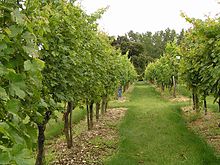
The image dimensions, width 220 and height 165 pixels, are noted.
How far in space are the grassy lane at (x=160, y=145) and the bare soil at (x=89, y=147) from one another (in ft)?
1.23

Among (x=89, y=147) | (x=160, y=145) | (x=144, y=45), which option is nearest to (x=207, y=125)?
(x=160, y=145)

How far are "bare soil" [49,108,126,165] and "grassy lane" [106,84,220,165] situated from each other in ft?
1.23

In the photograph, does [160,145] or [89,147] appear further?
[160,145]

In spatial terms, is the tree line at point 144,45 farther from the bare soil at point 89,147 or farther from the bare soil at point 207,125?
the bare soil at point 89,147

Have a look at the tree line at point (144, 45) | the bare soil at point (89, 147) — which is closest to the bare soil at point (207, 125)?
the bare soil at point (89, 147)

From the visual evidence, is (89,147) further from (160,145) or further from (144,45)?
(144,45)

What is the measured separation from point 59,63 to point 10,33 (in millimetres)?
4341

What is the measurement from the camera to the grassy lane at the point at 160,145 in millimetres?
9727

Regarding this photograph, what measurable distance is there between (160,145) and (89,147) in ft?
7.89

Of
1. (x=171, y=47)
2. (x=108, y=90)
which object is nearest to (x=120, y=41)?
(x=171, y=47)

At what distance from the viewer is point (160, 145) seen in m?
11.8

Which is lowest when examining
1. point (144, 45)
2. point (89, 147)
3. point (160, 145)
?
point (160, 145)

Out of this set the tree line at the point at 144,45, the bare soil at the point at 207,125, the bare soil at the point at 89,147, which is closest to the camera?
the bare soil at the point at 89,147

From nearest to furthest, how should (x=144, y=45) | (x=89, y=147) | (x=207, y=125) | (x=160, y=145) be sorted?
(x=89, y=147), (x=160, y=145), (x=207, y=125), (x=144, y=45)
